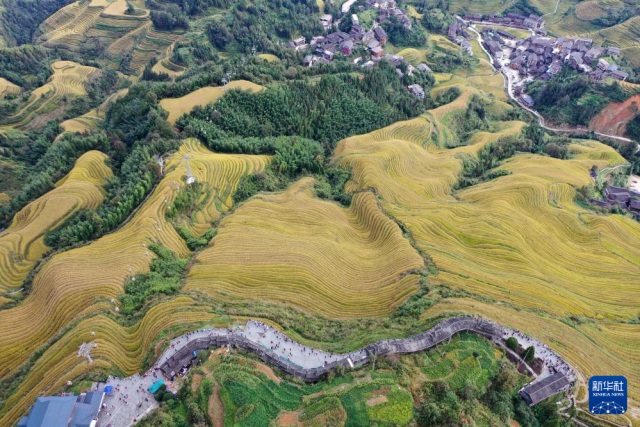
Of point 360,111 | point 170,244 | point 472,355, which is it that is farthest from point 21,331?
point 360,111

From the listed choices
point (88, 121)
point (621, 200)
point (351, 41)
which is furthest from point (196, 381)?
point (351, 41)

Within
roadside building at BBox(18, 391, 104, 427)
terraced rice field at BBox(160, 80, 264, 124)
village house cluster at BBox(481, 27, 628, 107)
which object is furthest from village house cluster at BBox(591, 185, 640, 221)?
roadside building at BBox(18, 391, 104, 427)

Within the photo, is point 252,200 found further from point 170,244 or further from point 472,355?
point 472,355

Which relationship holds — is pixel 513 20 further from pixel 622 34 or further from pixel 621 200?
pixel 621 200

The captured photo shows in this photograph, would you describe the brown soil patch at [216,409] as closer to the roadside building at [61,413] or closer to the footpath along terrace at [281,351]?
the footpath along terrace at [281,351]

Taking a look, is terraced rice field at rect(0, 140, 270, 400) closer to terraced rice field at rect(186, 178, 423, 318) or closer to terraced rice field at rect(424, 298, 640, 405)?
terraced rice field at rect(186, 178, 423, 318)

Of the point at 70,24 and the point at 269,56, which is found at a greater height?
the point at 70,24
